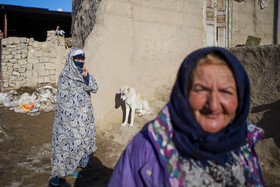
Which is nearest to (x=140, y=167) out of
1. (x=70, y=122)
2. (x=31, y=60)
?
(x=70, y=122)

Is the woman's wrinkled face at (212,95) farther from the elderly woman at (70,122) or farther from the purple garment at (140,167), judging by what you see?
the elderly woman at (70,122)

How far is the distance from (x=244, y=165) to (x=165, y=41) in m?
5.19

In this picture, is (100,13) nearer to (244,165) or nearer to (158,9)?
(158,9)

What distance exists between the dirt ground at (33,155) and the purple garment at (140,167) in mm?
2380

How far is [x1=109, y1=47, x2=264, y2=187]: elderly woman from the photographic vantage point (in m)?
0.90

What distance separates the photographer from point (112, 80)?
17.0ft

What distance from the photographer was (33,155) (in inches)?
166

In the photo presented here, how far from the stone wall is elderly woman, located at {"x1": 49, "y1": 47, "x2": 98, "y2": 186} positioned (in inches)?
272

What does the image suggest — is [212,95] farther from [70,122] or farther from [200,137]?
[70,122]

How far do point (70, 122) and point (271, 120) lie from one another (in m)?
3.02

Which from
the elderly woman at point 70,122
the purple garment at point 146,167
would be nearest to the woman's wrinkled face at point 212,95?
the purple garment at point 146,167

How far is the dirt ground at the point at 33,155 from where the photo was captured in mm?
3246

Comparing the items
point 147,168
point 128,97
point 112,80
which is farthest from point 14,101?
point 147,168

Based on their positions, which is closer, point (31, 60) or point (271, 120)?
point (271, 120)
